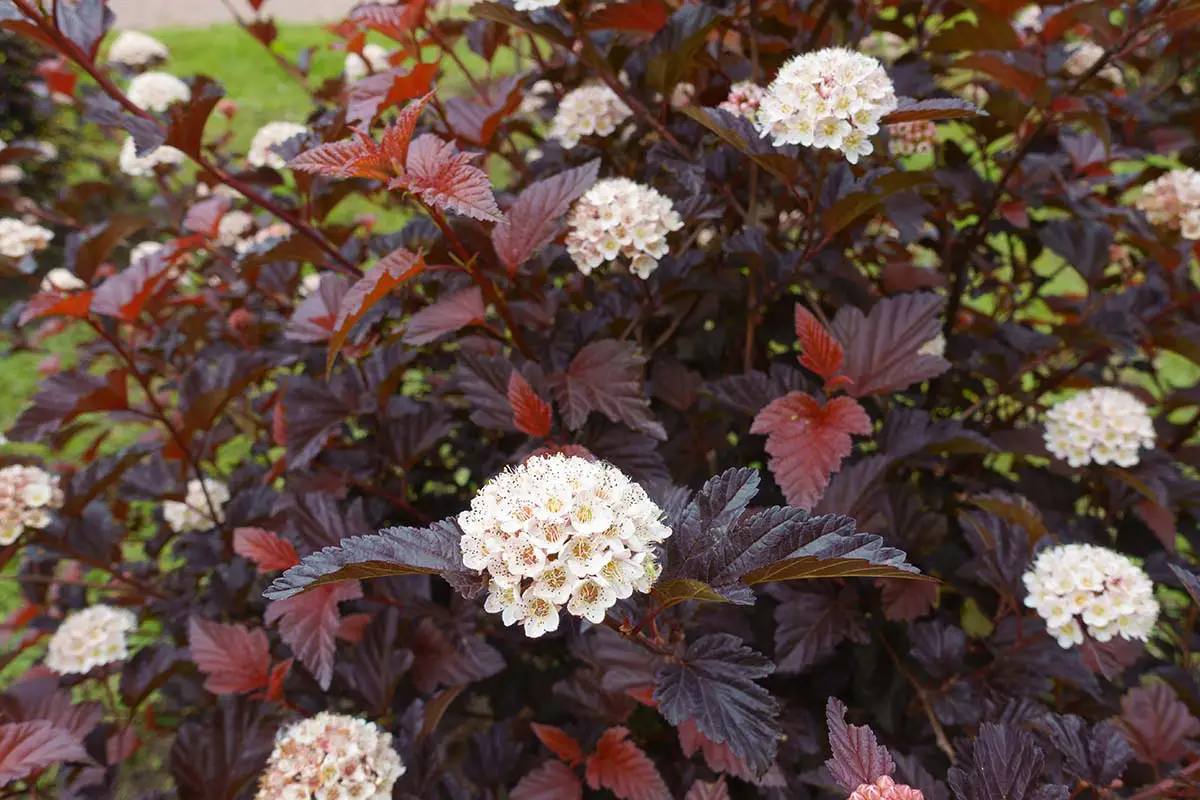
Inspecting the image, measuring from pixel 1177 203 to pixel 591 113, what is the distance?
3.76 ft

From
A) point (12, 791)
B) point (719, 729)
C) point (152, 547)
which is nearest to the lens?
point (719, 729)

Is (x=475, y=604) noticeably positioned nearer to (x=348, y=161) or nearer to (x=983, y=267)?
(x=348, y=161)

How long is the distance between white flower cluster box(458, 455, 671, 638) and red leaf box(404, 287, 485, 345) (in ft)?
1.39

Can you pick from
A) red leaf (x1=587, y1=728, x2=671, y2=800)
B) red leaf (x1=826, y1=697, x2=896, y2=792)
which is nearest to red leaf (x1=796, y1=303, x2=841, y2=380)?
red leaf (x1=826, y1=697, x2=896, y2=792)

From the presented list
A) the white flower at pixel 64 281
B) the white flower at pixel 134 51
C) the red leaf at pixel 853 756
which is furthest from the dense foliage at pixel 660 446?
the white flower at pixel 134 51

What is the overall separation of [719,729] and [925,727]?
0.78 m

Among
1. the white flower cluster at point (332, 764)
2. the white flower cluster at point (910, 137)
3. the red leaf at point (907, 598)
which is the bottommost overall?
the red leaf at point (907, 598)

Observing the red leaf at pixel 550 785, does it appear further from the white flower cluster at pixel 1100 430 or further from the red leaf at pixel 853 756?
the white flower cluster at pixel 1100 430

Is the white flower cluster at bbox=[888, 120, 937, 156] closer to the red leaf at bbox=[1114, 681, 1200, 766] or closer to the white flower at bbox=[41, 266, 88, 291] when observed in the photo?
the red leaf at bbox=[1114, 681, 1200, 766]

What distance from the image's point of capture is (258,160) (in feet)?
6.75

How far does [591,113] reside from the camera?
1.53 meters

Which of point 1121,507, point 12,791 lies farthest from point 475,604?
point 1121,507

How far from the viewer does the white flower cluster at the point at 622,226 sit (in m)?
1.25

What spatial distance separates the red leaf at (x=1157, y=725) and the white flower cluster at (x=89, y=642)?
1.86 m
